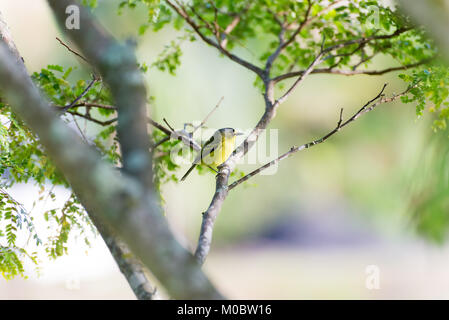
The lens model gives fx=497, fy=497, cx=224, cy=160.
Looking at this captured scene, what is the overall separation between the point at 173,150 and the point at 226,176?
67 cm

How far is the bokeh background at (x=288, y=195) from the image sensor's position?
8469 mm

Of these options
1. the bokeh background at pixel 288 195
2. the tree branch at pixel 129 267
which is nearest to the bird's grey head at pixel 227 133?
the tree branch at pixel 129 267

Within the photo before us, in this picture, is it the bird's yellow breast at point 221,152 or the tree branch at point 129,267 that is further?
the bird's yellow breast at point 221,152

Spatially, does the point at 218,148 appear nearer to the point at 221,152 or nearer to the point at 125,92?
the point at 221,152

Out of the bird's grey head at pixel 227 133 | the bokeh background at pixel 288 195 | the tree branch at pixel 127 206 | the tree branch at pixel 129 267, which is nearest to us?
the tree branch at pixel 127 206

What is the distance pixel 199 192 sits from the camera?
10.5 meters

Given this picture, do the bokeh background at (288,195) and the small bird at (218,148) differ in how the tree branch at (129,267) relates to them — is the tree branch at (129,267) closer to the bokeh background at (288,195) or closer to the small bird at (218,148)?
the small bird at (218,148)

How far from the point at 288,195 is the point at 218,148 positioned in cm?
851

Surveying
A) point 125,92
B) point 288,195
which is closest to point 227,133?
point 125,92

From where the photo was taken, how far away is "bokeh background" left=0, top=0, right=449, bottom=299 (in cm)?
847

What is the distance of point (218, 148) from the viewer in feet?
12.3

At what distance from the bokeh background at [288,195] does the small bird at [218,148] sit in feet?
8.69

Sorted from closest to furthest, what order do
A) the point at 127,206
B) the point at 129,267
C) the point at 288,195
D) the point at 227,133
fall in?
the point at 127,206
the point at 129,267
the point at 227,133
the point at 288,195

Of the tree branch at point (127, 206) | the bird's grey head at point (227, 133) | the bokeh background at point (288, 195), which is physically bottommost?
the tree branch at point (127, 206)
